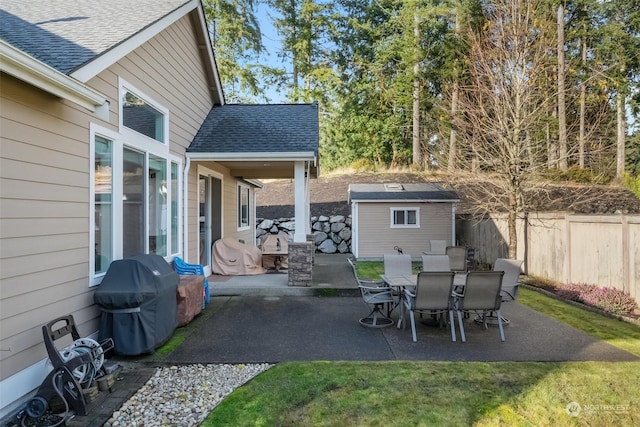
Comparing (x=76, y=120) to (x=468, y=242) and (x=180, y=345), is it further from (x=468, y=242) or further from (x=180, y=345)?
(x=468, y=242)

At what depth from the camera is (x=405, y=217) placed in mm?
14172

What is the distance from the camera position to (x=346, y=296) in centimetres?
763

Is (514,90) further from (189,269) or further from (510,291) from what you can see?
(189,269)

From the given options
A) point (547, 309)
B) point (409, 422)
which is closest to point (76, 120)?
point (409, 422)

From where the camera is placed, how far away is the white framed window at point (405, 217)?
14.1 m

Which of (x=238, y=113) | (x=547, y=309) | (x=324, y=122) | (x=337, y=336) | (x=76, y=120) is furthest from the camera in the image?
(x=324, y=122)

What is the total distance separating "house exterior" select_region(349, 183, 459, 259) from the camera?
46.1 ft

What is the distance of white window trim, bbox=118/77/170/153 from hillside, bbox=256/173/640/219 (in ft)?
35.5

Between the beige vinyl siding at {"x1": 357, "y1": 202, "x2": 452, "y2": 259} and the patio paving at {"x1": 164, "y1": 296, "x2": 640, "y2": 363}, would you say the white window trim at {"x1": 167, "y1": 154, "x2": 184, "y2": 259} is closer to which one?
the patio paving at {"x1": 164, "y1": 296, "x2": 640, "y2": 363}

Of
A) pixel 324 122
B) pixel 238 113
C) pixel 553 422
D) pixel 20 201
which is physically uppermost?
pixel 324 122

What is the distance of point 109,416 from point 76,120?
9.94ft

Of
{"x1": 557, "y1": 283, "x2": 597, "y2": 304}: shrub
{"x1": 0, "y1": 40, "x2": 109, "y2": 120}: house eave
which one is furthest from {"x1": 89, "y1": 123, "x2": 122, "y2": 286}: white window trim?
{"x1": 557, "y1": 283, "x2": 597, "y2": 304}: shrub

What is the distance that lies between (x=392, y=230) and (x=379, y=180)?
22.2ft

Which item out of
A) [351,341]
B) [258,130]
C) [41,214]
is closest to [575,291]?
[351,341]
